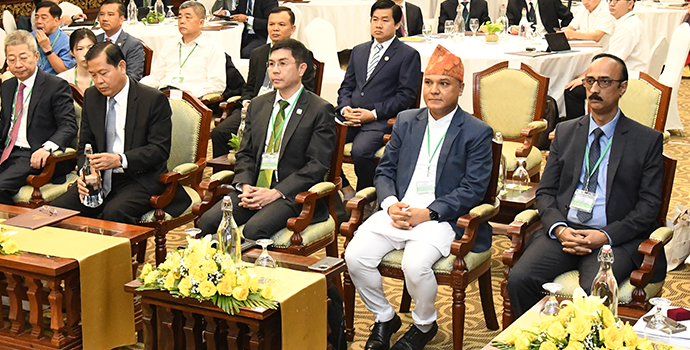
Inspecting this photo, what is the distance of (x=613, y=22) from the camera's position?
7.09 metres

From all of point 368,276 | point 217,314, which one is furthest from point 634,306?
point 217,314

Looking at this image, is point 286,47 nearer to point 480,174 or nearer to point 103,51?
point 103,51

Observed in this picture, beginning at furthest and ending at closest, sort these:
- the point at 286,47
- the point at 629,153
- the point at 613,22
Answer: the point at 613,22 → the point at 286,47 → the point at 629,153

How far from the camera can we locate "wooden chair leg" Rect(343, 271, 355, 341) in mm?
3652

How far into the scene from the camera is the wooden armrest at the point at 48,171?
456 cm

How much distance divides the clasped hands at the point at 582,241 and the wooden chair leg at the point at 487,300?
0.48 metres

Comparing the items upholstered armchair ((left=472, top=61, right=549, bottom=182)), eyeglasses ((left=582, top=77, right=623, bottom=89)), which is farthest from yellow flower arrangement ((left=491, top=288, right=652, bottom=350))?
upholstered armchair ((left=472, top=61, right=549, bottom=182))

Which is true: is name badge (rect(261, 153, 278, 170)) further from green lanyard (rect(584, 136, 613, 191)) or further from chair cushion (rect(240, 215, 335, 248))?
green lanyard (rect(584, 136, 613, 191))

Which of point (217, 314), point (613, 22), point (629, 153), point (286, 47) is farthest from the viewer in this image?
point (613, 22)

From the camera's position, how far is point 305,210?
386 centimetres

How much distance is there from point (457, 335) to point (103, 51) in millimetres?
2259

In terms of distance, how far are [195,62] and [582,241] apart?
3.80 meters

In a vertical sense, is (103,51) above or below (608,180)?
above

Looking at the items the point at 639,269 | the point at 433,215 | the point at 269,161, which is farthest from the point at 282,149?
the point at 639,269
